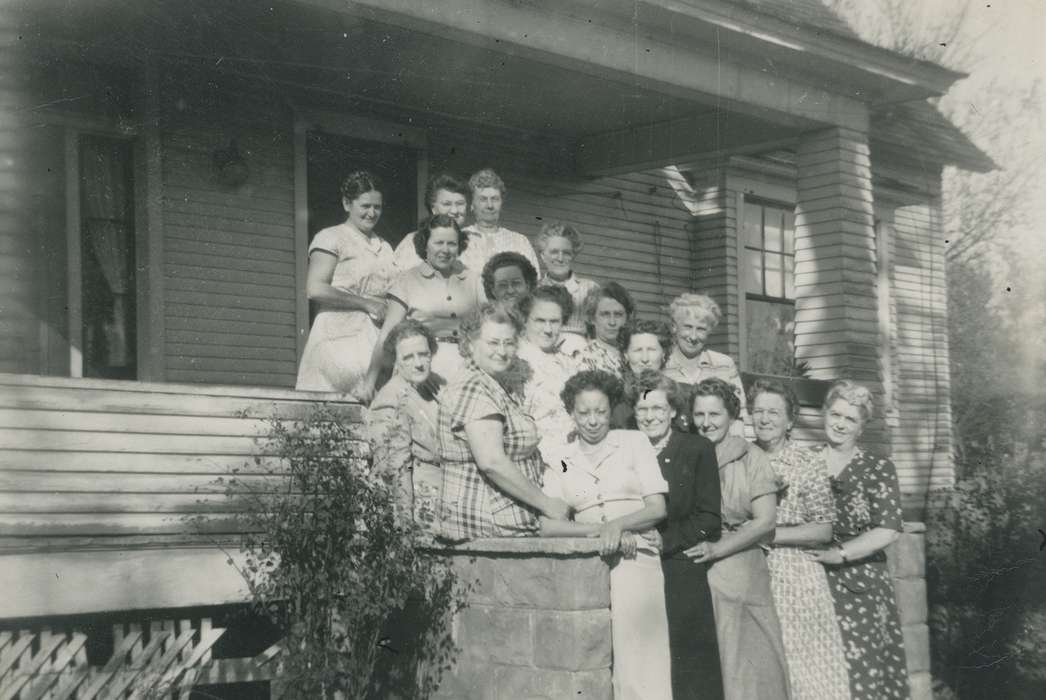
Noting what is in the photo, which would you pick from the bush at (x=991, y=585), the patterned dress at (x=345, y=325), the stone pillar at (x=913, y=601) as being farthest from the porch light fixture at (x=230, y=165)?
the bush at (x=991, y=585)

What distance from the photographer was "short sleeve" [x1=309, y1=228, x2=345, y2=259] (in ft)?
20.4

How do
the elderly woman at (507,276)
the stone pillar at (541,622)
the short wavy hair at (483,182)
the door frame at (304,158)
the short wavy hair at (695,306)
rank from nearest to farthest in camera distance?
the stone pillar at (541,622) < the elderly woman at (507,276) < the short wavy hair at (695,306) < the short wavy hair at (483,182) < the door frame at (304,158)

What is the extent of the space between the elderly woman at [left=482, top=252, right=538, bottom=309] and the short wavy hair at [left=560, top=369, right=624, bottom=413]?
0.91 metres

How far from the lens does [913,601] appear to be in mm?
6664

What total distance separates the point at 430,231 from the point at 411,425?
1197mm

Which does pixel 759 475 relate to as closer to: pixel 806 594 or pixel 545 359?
pixel 806 594

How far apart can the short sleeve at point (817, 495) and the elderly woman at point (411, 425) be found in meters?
1.77

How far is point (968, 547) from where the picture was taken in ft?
28.1

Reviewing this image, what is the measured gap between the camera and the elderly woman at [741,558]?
501cm

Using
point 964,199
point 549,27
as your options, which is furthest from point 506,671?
point 964,199

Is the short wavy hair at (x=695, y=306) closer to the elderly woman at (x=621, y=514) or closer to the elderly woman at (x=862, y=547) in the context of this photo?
the elderly woman at (x=862, y=547)

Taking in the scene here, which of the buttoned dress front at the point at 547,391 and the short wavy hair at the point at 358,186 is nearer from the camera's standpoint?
the buttoned dress front at the point at 547,391

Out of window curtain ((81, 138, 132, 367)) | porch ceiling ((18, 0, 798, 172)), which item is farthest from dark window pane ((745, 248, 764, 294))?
window curtain ((81, 138, 132, 367))

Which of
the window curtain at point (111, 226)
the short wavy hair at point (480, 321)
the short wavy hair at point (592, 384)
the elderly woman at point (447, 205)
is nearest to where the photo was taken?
the short wavy hair at point (592, 384)
